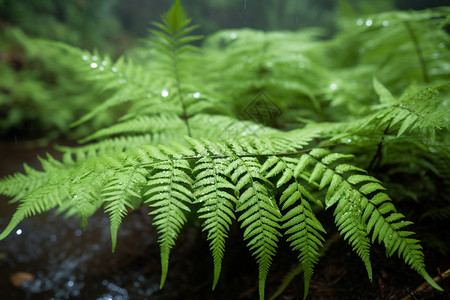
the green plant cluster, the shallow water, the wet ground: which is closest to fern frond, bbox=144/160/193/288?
the wet ground

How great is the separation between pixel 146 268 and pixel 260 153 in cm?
157

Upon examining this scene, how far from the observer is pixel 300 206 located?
3.55ft

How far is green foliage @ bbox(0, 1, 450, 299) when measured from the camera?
102 cm

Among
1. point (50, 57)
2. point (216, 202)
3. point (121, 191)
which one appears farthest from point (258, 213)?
point (50, 57)

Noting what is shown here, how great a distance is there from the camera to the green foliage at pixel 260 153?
3.34 ft

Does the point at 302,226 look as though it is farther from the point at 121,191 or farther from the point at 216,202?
the point at 121,191

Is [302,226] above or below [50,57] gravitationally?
below

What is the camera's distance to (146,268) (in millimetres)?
2025

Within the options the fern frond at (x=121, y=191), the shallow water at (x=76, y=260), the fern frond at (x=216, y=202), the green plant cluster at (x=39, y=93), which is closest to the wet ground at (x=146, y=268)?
the shallow water at (x=76, y=260)

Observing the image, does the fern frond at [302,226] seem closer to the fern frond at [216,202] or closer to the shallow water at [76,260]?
the fern frond at [216,202]

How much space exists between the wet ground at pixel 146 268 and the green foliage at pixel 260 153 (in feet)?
0.44

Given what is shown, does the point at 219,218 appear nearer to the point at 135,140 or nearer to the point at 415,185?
the point at 135,140

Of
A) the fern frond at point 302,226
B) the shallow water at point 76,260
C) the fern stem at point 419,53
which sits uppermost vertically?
the fern stem at point 419,53

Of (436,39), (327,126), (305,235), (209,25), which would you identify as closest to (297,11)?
(209,25)
